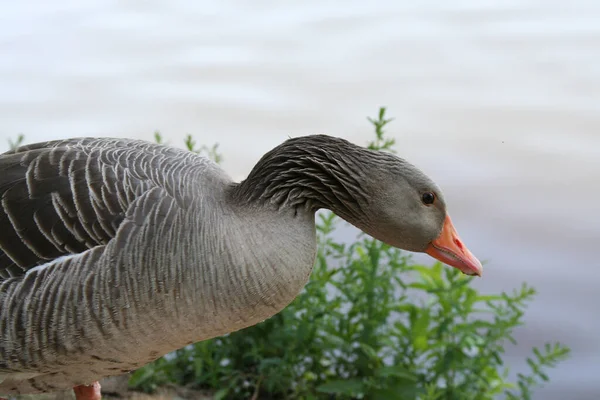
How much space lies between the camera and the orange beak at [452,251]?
231 centimetres

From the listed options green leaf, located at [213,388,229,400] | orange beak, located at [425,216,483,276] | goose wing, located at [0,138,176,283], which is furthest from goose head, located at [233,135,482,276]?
green leaf, located at [213,388,229,400]

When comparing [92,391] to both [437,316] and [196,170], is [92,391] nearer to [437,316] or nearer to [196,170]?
[196,170]

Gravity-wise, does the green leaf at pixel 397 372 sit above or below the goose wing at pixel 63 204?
below

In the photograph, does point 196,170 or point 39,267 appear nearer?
point 39,267

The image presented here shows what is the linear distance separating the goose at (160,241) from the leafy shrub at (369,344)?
0.73 metres

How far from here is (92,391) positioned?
107 inches

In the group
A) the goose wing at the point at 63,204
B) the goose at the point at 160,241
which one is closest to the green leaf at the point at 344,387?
the goose at the point at 160,241

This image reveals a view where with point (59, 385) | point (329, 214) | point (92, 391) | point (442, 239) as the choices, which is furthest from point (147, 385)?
point (442, 239)

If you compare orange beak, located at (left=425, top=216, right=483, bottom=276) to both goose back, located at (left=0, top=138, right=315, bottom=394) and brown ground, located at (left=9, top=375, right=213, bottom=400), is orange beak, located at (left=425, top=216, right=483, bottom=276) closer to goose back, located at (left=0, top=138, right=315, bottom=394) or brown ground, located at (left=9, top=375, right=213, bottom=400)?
goose back, located at (left=0, top=138, right=315, bottom=394)

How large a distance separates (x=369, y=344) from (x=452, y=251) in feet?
3.00

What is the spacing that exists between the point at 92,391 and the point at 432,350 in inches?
59.7

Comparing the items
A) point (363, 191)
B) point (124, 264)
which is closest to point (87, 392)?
point (124, 264)

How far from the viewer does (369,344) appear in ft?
10.1

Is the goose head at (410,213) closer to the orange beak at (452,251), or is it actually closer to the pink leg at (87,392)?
the orange beak at (452,251)
